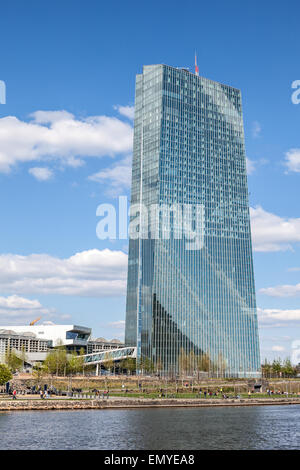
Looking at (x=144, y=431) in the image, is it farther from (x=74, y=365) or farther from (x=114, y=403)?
(x=74, y=365)

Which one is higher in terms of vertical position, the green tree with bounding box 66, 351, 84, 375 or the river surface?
the green tree with bounding box 66, 351, 84, 375

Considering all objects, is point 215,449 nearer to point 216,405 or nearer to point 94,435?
point 94,435

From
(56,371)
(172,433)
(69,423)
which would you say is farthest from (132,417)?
(56,371)

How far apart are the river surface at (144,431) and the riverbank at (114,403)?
565cm

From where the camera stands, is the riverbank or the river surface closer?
the river surface

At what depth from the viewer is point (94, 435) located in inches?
2721

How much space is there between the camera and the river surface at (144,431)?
6331 cm

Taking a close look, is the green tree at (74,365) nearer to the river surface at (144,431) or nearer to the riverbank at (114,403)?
the riverbank at (114,403)

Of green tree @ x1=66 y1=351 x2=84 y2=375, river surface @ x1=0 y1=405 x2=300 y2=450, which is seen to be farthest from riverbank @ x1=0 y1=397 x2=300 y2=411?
green tree @ x1=66 y1=351 x2=84 y2=375

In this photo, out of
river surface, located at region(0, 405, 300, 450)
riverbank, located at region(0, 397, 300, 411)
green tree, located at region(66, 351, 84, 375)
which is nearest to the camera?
river surface, located at region(0, 405, 300, 450)

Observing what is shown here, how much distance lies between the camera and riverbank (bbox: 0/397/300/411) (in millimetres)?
103500

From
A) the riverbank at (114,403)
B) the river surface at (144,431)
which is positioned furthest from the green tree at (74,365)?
the river surface at (144,431)

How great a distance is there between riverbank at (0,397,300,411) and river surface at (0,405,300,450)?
5.65 m

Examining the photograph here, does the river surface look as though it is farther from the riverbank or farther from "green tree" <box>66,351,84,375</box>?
"green tree" <box>66,351,84,375</box>
